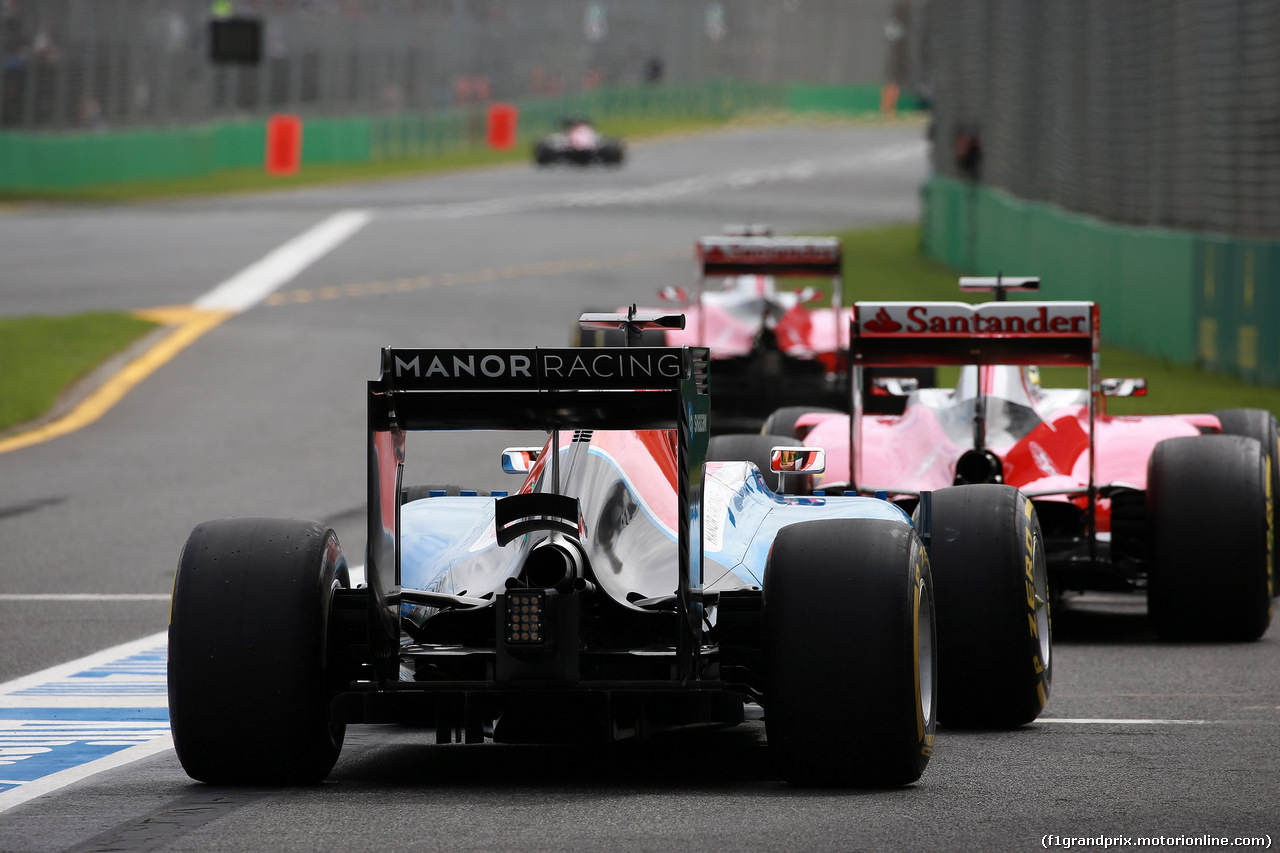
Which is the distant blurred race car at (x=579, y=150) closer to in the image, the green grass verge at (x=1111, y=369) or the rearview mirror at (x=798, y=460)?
the green grass verge at (x=1111, y=369)

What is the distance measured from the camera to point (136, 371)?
→ 893 inches

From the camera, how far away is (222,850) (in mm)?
5617

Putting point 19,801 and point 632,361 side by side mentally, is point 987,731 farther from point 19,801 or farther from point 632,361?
point 19,801

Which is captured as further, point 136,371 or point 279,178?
point 279,178

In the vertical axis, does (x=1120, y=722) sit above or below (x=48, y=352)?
below

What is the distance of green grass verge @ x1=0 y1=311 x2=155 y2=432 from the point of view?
2039 centimetres

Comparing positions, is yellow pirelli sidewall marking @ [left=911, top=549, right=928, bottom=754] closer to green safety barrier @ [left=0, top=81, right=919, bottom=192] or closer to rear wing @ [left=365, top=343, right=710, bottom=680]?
rear wing @ [left=365, top=343, right=710, bottom=680]

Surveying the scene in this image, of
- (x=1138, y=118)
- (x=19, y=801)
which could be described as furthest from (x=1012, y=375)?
Result: (x=1138, y=118)

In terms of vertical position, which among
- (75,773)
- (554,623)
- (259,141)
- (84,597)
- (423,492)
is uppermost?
(259,141)

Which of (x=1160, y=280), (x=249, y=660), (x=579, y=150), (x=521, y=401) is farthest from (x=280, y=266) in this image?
(x=579, y=150)

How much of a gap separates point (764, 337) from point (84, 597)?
295 inches

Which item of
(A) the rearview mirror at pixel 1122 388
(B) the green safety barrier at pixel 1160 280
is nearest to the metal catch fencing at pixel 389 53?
(B) the green safety barrier at pixel 1160 280

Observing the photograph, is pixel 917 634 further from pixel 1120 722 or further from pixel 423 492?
pixel 423 492

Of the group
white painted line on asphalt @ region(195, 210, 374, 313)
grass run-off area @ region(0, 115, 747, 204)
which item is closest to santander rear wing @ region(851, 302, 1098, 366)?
white painted line on asphalt @ region(195, 210, 374, 313)
